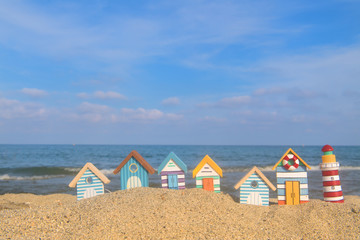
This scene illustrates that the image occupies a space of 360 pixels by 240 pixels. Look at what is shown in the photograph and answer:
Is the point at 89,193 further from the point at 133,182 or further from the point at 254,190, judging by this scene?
the point at 254,190

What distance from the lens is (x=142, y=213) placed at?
20.3ft

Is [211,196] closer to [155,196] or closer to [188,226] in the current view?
[155,196]

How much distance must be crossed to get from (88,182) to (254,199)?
4.92 m

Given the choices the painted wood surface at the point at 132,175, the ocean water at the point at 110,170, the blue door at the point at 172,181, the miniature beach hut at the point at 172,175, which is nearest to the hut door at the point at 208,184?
the miniature beach hut at the point at 172,175

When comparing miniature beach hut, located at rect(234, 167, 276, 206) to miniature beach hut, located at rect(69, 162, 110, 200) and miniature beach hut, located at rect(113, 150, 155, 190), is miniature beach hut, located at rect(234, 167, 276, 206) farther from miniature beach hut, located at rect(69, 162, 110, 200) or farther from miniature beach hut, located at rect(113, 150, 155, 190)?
miniature beach hut, located at rect(69, 162, 110, 200)

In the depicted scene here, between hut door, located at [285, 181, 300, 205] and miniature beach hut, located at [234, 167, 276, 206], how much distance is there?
0.61 meters

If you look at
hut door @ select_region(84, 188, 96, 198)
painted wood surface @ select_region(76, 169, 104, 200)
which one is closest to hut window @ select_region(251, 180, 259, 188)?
painted wood surface @ select_region(76, 169, 104, 200)

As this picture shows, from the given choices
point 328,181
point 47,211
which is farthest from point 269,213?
point 47,211

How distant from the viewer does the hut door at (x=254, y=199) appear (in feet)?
28.3

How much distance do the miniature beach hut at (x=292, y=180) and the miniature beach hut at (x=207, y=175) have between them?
1.82 m

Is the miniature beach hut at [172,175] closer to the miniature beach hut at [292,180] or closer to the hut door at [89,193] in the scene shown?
the hut door at [89,193]

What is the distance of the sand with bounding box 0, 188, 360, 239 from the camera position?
5250 mm

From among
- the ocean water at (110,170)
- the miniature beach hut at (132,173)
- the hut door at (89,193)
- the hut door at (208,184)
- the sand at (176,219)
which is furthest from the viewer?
the ocean water at (110,170)

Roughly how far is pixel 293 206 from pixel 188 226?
161 inches
